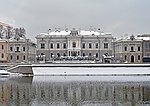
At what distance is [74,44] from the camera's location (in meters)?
85.4

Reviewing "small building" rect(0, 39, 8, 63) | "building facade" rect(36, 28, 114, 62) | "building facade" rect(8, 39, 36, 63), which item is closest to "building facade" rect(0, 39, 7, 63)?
"small building" rect(0, 39, 8, 63)

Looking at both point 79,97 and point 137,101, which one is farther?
point 79,97

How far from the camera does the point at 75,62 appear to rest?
7212 centimetres

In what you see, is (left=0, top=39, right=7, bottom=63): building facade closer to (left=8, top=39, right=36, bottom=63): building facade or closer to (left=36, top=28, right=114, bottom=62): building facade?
(left=8, top=39, right=36, bottom=63): building facade

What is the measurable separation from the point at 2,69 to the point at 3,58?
1222 cm

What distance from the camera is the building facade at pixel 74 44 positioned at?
3349 inches

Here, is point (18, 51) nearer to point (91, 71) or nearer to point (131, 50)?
point (91, 71)

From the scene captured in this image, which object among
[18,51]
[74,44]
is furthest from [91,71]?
[18,51]

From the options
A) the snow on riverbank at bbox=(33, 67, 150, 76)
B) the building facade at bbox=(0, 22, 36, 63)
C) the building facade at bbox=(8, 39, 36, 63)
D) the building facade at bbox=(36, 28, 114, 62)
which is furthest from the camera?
the building facade at bbox=(36, 28, 114, 62)

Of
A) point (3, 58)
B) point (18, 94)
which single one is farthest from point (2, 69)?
point (18, 94)

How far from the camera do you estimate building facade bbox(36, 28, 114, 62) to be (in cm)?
8506

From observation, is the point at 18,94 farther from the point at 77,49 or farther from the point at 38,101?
the point at 77,49

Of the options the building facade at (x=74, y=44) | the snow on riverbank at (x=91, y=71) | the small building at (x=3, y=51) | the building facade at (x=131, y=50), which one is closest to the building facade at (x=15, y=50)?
the small building at (x=3, y=51)

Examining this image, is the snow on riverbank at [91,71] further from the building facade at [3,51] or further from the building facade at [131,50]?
the building facade at [3,51]
